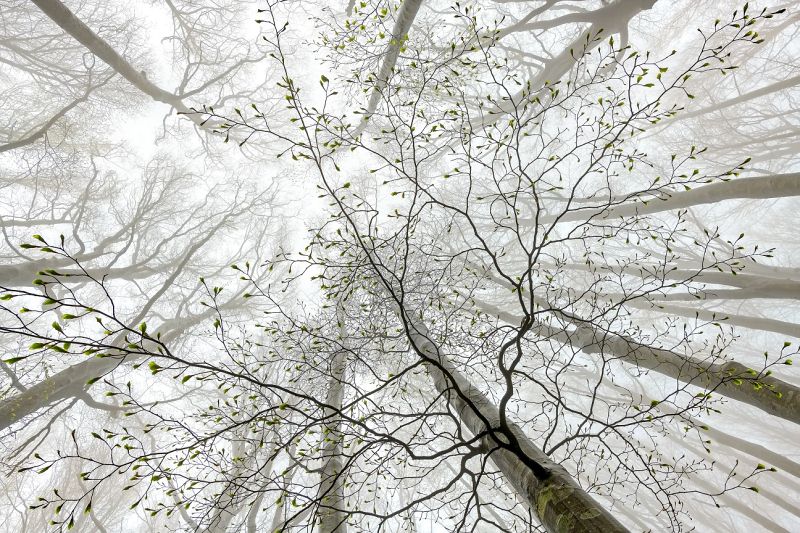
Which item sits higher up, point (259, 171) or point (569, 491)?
point (259, 171)

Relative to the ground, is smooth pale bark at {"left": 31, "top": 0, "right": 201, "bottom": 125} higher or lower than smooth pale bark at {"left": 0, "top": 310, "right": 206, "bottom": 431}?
higher

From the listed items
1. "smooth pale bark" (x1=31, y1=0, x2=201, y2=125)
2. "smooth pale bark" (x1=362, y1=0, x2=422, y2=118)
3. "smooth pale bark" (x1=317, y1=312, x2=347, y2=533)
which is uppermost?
"smooth pale bark" (x1=31, y1=0, x2=201, y2=125)

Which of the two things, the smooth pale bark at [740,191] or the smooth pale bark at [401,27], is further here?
the smooth pale bark at [401,27]

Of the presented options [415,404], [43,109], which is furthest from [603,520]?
[43,109]

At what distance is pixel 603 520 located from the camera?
193cm

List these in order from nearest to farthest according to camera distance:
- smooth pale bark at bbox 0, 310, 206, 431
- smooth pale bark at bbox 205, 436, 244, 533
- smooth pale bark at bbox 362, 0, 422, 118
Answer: smooth pale bark at bbox 205, 436, 244, 533 → smooth pale bark at bbox 362, 0, 422, 118 → smooth pale bark at bbox 0, 310, 206, 431

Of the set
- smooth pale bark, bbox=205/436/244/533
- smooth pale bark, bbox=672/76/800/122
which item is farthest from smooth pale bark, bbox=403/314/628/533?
smooth pale bark, bbox=672/76/800/122

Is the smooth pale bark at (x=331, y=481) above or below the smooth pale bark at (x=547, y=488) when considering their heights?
above

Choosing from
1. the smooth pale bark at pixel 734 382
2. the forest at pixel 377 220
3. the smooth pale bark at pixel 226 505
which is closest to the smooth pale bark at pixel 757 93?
the forest at pixel 377 220

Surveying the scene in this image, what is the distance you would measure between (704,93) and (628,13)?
5.06 meters

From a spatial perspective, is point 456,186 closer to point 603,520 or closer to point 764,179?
point 764,179

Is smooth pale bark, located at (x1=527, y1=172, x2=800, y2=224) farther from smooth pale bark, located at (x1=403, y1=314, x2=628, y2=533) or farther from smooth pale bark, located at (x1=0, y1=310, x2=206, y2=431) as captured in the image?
smooth pale bark, located at (x1=0, y1=310, x2=206, y2=431)

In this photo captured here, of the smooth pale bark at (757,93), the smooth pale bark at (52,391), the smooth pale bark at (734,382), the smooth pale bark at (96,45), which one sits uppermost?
the smooth pale bark at (96,45)

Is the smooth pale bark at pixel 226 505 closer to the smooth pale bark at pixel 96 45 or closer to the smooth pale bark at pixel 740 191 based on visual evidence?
the smooth pale bark at pixel 740 191
